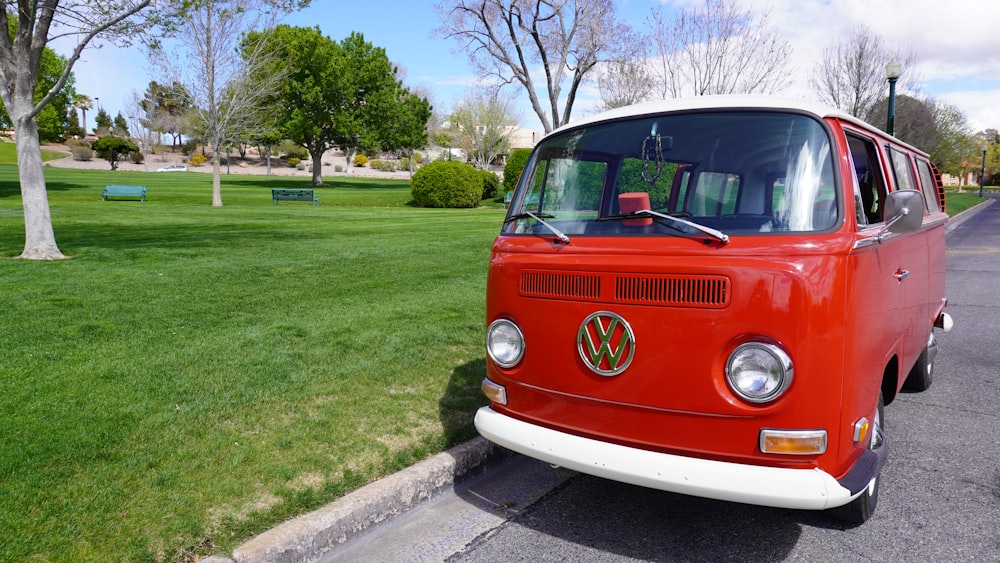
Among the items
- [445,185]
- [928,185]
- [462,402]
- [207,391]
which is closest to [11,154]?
[445,185]

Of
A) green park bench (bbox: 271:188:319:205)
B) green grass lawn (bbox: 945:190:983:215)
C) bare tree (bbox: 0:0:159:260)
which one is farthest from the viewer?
green grass lawn (bbox: 945:190:983:215)

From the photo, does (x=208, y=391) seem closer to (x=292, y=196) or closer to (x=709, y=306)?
(x=709, y=306)

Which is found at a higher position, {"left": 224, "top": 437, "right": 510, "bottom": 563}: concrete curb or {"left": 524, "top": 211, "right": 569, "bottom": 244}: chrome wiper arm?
{"left": 524, "top": 211, "right": 569, "bottom": 244}: chrome wiper arm

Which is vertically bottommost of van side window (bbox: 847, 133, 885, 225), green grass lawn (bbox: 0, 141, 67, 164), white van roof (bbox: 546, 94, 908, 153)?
van side window (bbox: 847, 133, 885, 225)

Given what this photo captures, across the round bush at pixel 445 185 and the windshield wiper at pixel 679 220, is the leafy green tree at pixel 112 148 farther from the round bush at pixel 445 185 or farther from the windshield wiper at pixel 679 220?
the windshield wiper at pixel 679 220

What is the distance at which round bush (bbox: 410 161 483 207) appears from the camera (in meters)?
31.0

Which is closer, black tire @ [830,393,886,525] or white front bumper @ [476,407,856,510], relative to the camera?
white front bumper @ [476,407,856,510]

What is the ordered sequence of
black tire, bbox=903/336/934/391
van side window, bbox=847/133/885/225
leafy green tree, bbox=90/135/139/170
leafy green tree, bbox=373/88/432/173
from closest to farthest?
van side window, bbox=847/133/885/225 → black tire, bbox=903/336/934/391 → leafy green tree, bbox=373/88/432/173 → leafy green tree, bbox=90/135/139/170

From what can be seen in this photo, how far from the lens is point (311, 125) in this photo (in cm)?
4666

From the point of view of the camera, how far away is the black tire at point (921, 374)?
17.8 feet

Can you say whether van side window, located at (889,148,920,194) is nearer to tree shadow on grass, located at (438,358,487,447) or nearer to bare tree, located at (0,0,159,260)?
tree shadow on grass, located at (438,358,487,447)

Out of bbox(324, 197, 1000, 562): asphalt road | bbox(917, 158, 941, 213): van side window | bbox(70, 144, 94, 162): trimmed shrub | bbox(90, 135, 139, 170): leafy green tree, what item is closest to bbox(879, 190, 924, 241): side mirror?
bbox(324, 197, 1000, 562): asphalt road

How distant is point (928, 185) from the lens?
5566mm

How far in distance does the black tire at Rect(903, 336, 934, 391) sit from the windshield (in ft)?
10.2
